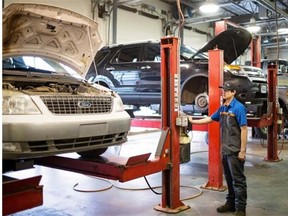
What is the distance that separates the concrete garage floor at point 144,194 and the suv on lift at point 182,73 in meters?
1.37

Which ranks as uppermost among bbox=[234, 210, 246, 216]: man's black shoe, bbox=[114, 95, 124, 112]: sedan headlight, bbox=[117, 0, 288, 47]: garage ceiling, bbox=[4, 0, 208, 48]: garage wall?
bbox=[117, 0, 288, 47]: garage ceiling

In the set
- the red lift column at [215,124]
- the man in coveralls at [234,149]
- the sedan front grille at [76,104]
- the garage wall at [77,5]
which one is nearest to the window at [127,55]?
the red lift column at [215,124]

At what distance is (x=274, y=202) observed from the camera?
469 centimetres

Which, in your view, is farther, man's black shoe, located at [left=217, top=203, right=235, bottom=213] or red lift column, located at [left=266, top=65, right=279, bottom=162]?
red lift column, located at [left=266, top=65, right=279, bottom=162]

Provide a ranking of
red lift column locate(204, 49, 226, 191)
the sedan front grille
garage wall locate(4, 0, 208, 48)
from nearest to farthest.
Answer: the sedan front grille → red lift column locate(204, 49, 226, 191) → garage wall locate(4, 0, 208, 48)

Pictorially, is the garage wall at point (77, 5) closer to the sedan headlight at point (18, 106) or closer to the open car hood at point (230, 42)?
the open car hood at point (230, 42)

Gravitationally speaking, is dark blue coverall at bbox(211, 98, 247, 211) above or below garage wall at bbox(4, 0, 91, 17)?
below

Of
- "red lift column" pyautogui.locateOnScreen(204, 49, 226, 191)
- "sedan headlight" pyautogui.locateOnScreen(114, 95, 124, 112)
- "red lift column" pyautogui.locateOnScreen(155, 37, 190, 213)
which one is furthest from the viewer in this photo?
"red lift column" pyautogui.locateOnScreen(204, 49, 226, 191)

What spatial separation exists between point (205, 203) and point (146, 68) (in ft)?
12.4

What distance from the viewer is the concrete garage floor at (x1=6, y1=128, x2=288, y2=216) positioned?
4320 millimetres

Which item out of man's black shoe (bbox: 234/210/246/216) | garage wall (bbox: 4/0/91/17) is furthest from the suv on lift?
garage wall (bbox: 4/0/91/17)

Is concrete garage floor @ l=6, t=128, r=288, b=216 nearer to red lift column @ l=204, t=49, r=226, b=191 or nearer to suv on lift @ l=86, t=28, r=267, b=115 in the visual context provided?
red lift column @ l=204, t=49, r=226, b=191


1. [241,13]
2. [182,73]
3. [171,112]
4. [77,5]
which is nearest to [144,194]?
[171,112]

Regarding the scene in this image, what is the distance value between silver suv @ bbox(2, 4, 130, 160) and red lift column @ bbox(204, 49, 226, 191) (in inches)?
72.6
